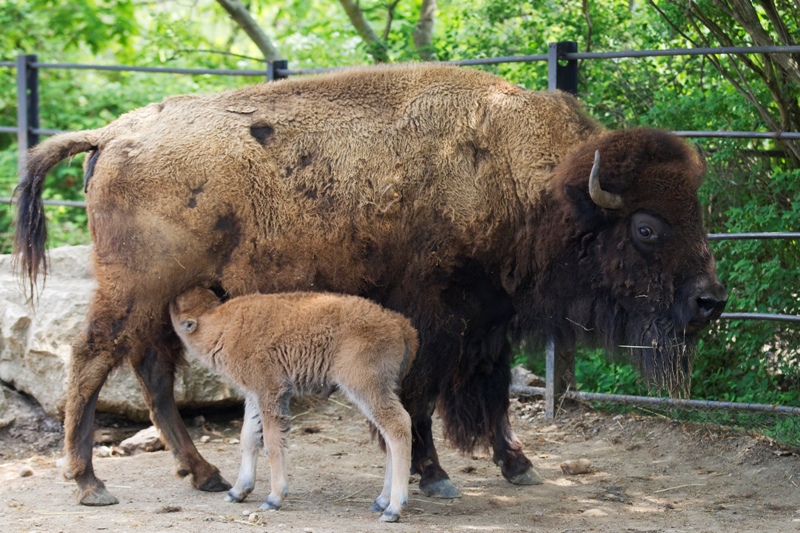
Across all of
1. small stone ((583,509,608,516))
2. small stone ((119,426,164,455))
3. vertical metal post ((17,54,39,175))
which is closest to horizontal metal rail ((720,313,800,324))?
small stone ((583,509,608,516))

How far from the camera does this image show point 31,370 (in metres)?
6.90

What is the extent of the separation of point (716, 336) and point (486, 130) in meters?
2.62

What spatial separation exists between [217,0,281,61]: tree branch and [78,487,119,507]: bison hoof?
5.85 meters

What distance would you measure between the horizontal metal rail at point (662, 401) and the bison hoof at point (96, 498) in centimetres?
314

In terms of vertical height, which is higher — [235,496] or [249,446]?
[249,446]

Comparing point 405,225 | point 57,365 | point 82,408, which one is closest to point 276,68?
point 57,365

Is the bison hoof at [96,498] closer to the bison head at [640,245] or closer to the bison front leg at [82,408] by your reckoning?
the bison front leg at [82,408]

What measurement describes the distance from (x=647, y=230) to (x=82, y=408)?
10.5 ft

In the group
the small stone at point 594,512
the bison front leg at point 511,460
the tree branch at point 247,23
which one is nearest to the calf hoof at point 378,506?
the small stone at point 594,512

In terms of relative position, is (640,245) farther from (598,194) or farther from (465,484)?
(465,484)

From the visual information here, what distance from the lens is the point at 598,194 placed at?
16.6 feet

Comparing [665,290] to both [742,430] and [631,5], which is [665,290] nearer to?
[742,430]

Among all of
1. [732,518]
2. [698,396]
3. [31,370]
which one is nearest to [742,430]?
[698,396]

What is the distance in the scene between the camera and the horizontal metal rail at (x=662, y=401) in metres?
6.25
